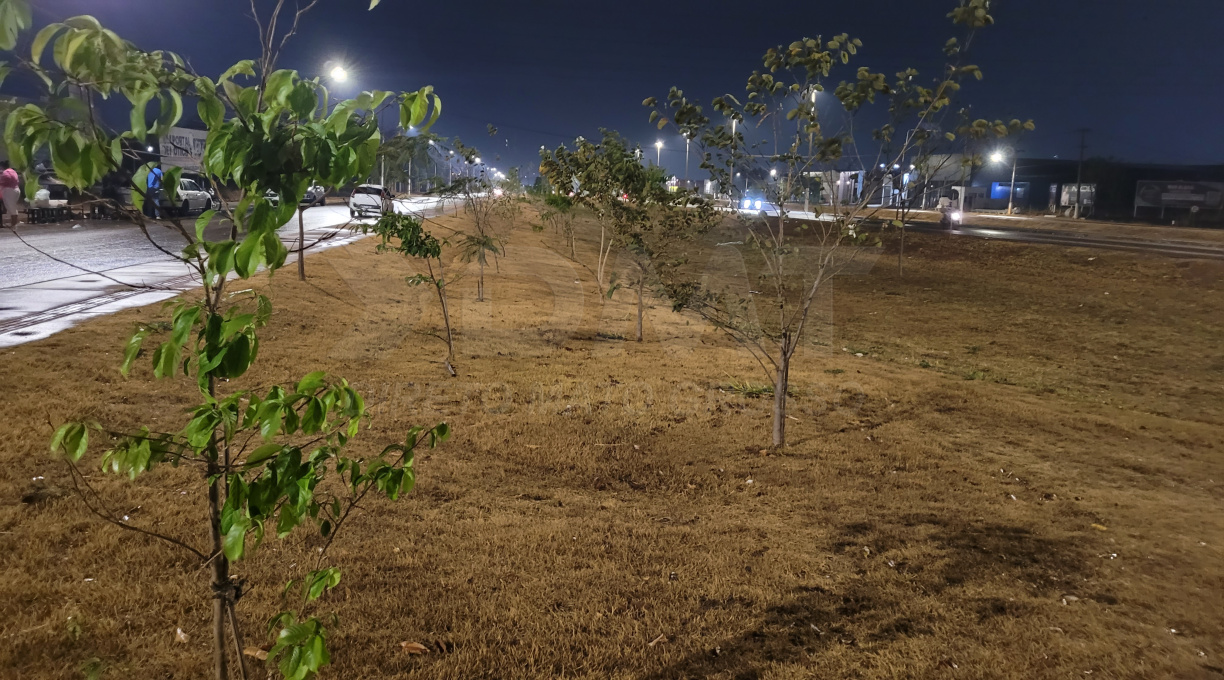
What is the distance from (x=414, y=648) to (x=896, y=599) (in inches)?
88.4

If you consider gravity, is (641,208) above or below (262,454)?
above

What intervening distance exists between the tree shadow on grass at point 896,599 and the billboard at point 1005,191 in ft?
203

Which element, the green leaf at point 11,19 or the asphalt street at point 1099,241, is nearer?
the green leaf at point 11,19

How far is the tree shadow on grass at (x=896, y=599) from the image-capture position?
3.21m

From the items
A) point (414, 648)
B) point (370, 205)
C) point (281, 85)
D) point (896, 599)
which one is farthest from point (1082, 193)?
point (281, 85)

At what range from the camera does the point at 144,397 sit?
616 centimetres

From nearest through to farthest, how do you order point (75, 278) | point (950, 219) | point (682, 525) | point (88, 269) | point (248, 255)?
point (248, 255) → point (682, 525) → point (88, 269) → point (75, 278) → point (950, 219)

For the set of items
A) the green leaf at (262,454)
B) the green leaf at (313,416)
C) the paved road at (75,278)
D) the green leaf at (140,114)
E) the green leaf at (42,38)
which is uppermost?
the green leaf at (42,38)

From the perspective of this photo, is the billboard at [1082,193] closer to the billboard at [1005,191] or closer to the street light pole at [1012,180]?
the street light pole at [1012,180]

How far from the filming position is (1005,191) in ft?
199

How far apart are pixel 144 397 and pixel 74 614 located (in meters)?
3.43

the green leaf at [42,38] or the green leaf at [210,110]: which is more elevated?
the green leaf at [42,38]

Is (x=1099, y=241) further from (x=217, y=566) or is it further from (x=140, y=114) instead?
(x=140, y=114)

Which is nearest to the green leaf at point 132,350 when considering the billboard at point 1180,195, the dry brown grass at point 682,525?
the dry brown grass at point 682,525
